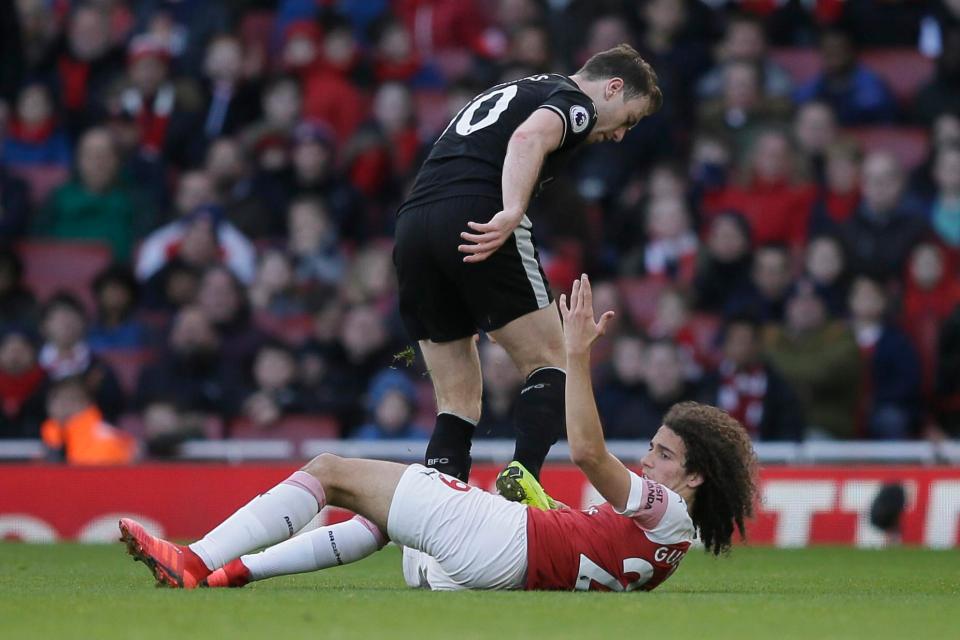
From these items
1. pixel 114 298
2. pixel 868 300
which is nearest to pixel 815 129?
pixel 868 300

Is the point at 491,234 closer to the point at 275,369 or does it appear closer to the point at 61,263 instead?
the point at 275,369

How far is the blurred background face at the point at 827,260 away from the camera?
1169 centimetres

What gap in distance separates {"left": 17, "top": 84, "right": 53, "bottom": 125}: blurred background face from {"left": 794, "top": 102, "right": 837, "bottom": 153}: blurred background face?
6.08 metres

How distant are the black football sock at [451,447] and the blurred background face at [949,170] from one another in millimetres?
6382

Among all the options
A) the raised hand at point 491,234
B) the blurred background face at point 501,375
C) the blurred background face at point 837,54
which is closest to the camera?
the raised hand at point 491,234

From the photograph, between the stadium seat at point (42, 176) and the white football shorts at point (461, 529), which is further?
the stadium seat at point (42, 176)

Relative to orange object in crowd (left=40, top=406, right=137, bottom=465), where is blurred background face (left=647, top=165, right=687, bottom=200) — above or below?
above

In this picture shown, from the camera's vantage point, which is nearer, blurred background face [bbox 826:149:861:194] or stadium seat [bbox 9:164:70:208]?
blurred background face [bbox 826:149:861:194]

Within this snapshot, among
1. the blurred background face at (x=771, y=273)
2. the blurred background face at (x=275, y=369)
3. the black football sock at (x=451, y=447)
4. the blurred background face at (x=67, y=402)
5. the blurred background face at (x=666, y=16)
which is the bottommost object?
the blurred background face at (x=67, y=402)

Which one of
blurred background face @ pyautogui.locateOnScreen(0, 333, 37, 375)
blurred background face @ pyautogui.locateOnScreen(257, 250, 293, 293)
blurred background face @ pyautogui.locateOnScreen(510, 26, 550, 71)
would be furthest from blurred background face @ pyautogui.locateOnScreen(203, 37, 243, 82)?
blurred background face @ pyautogui.locateOnScreen(0, 333, 37, 375)

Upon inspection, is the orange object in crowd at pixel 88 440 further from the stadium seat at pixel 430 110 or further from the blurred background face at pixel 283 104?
the stadium seat at pixel 430 110

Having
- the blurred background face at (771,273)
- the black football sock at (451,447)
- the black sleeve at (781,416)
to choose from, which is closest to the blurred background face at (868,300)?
the blurred background face at (771,273)

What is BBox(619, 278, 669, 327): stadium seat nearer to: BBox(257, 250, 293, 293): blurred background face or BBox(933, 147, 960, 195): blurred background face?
BBox(933, 147, 960, 195): blurred background face

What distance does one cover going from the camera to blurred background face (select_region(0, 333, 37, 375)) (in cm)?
1193
